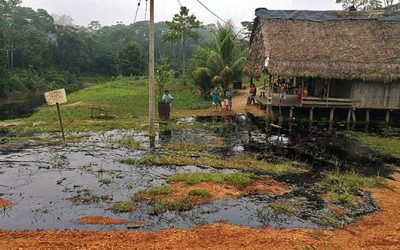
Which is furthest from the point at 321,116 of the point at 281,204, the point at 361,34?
the point at 281,204

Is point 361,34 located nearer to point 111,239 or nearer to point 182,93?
point 182,93

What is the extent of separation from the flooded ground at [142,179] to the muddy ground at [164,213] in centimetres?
3

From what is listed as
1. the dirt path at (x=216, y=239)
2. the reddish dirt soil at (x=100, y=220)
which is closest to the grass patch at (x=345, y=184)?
the dirt path at (x=216, y=239)

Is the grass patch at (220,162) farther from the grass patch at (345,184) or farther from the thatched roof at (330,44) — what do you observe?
the thatched roof at (330,44)

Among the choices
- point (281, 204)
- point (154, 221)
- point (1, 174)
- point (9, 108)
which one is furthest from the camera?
point (9, 108)

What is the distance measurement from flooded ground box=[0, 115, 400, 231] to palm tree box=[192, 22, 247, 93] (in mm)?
10753

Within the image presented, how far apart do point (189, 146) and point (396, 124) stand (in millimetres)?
Answer: 14158

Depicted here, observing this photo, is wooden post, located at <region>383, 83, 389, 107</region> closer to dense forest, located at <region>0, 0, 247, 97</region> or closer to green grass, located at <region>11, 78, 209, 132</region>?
green grass, located at <region>11, 78, 209, 132</region>

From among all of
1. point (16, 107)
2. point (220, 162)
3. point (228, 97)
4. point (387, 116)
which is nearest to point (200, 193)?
point (220, 162)

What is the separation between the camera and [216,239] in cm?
789

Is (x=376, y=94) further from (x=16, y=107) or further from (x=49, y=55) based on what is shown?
(x=49, y=55)

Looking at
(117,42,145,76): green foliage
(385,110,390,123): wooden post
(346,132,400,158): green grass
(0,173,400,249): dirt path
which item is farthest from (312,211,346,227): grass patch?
(117,42,145,76): green foliage

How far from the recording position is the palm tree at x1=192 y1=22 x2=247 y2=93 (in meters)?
→ 29.3

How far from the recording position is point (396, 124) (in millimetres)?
22641
